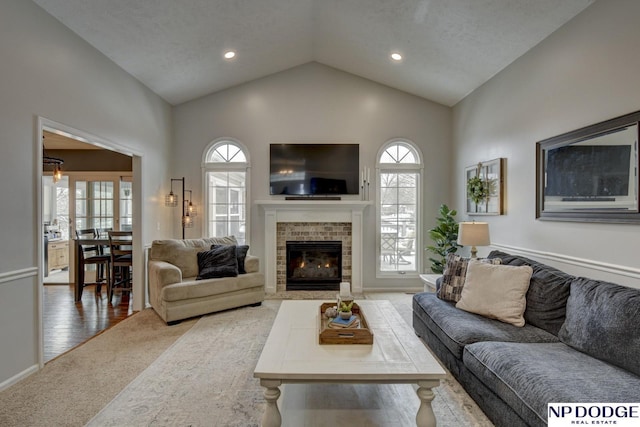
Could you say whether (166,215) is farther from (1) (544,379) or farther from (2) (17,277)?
(1) (544,379)

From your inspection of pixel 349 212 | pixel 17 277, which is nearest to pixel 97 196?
pixel 17 277

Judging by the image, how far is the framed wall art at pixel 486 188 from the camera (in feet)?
13.4

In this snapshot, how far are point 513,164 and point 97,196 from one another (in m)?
6.81

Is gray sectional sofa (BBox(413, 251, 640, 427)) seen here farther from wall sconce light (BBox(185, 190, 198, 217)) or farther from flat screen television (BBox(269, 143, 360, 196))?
wall sconce light (BBox(185, 190, 198, 217))

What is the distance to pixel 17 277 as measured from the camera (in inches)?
106

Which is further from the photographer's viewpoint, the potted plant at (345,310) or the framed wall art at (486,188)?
the framed wall art at (486,188)

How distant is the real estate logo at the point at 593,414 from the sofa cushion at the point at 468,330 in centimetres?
79

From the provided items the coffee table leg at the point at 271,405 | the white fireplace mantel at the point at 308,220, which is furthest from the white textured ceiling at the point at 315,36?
the coffee table leg at the point at 271,405

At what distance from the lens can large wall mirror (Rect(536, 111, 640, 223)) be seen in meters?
2.43

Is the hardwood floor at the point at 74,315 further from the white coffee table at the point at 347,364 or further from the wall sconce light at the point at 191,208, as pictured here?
the white coffee table at the point at 347,364

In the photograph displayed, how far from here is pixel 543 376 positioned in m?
1.80

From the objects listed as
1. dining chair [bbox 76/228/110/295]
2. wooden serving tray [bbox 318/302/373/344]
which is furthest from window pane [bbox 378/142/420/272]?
dining chair [bbox 76/228/110/295]

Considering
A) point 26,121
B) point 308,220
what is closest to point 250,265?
point 308,220

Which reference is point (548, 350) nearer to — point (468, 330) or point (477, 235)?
point (468, 330)
